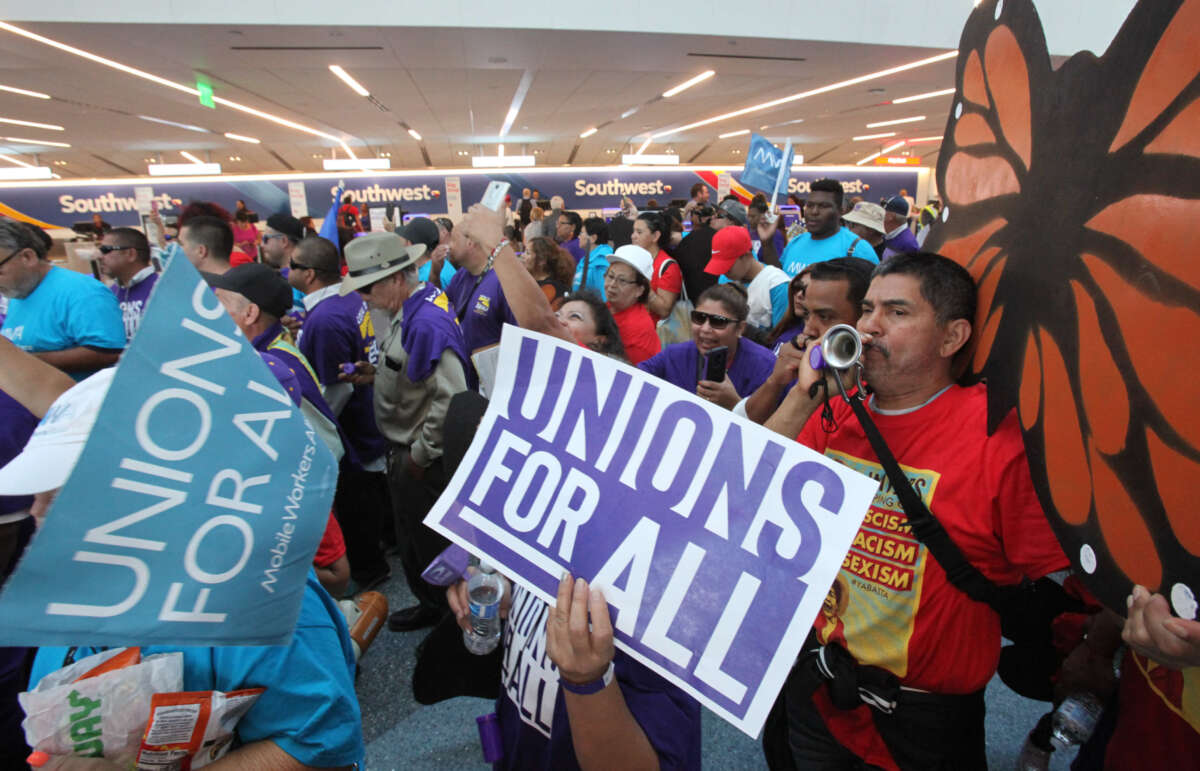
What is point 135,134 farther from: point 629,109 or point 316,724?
point 316,724

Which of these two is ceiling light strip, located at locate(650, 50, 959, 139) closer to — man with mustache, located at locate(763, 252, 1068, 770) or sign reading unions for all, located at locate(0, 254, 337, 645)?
man with mustache, located at locate(763, 252, 1068, 770)

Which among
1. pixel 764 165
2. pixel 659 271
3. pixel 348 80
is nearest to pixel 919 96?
pixel 764 165

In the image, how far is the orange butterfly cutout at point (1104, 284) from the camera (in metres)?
0.77

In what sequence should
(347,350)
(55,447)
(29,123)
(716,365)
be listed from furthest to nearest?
(29,123) < (347,350) < (716,365) < (55,447)

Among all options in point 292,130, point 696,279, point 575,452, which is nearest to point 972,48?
point 575,452

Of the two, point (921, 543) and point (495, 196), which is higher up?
point (495, 196)

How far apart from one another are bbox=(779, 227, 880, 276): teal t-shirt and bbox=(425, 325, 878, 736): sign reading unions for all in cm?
349

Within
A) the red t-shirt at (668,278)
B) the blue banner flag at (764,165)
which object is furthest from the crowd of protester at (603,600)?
the blue banner flag at (764,165)

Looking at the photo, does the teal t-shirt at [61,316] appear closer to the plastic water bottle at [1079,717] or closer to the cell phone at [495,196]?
the cell phone at [495,196]

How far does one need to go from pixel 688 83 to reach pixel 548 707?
460 inches

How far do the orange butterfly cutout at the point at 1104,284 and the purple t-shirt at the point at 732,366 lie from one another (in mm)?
1425

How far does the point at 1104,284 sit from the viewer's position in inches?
35.7

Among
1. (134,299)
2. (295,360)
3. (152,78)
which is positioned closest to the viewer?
(295,360)

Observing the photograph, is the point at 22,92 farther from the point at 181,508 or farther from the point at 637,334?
the point at 181,508
